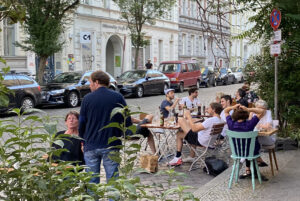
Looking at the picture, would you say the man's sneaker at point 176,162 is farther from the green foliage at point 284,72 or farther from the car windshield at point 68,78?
the car windshield at point 68,78

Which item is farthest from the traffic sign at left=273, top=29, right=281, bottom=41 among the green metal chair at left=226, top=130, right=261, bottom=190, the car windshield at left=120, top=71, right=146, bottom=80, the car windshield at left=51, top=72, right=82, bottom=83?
the car windshield at left=120, top=71, right=146, bottom=80

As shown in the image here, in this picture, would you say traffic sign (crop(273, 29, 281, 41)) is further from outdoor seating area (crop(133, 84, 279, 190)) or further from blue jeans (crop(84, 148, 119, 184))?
blue jeans (crop(84, 148, 119, 184))

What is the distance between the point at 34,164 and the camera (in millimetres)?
2973

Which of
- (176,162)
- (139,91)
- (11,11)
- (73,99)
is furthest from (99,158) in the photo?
(139,91)

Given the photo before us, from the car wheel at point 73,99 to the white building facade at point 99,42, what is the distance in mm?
5944

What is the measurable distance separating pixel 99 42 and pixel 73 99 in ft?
44.5

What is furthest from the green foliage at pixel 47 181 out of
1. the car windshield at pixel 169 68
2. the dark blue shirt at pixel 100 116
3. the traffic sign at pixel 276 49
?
the car windshield at pixel 169 68

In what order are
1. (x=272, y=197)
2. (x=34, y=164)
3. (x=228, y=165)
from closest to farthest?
(x=34, y=164), (x=272, y=197), (x=228, y=165)

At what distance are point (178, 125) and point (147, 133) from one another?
0.74 meters

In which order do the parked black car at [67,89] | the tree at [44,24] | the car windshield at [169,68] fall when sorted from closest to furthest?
1. the parked black car at [67,89]
2. the tree at [44,24]
3. the car windshield at [169,68]

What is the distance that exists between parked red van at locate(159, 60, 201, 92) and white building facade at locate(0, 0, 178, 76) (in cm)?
296

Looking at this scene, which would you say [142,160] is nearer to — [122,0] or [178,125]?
[178,125]

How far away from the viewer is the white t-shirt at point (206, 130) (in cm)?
852

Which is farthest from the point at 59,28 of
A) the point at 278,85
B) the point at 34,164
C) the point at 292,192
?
the point at 34,164
